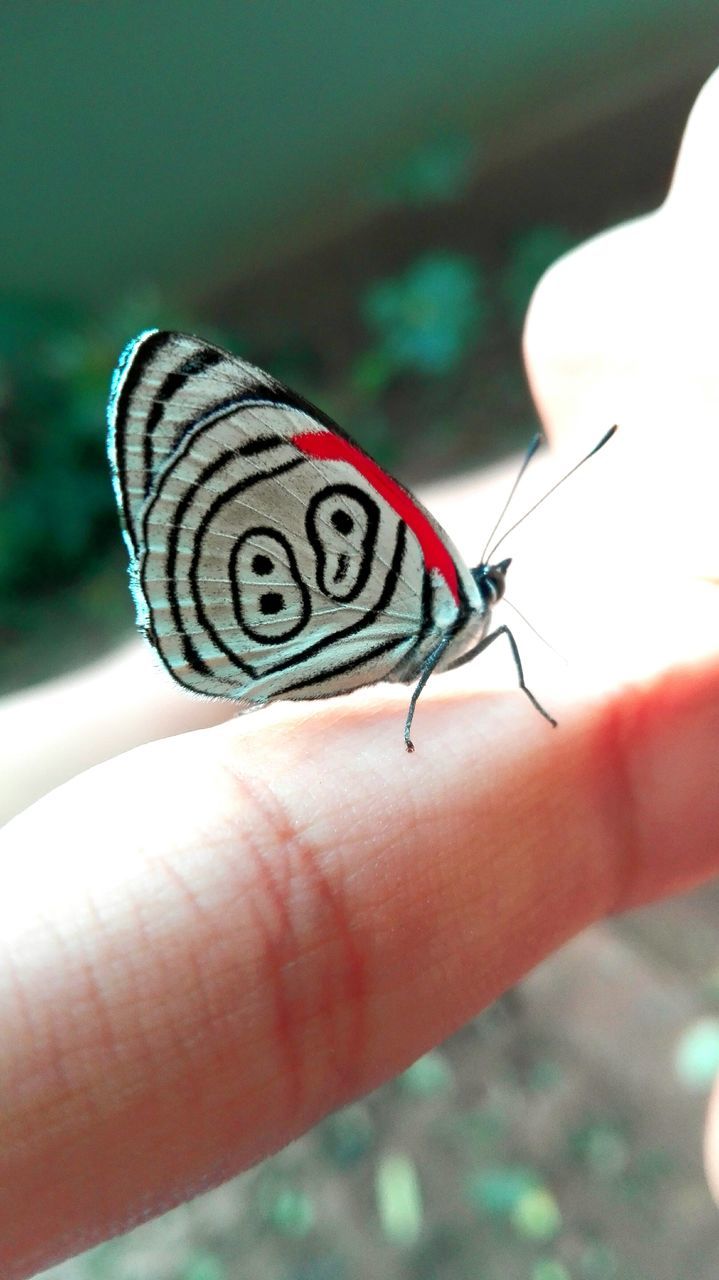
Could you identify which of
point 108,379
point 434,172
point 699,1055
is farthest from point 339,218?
point 699,1055

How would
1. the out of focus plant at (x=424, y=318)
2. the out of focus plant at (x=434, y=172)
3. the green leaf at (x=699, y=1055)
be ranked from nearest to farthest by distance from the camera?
the green leaf at (x=699, y=1055) < the out of focus plant at (x=424, y=318) < the out of focus plant at (x=434, y=172)

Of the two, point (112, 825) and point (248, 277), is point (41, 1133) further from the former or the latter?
point (248, 277)

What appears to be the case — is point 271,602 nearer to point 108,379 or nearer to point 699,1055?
point 699,1055

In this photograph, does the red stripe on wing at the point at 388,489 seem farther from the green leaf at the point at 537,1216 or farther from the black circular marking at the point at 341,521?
the green leaf at the point at 537,1216

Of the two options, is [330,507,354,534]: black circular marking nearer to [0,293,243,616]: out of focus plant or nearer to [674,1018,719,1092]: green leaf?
[674,1018,719,1092]: green leaf

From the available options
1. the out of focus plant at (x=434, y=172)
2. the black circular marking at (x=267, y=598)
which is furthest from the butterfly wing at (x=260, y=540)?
the out of focus plant at (x=434, y=172)

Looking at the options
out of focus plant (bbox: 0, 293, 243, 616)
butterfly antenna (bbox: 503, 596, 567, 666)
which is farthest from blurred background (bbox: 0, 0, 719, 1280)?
butterfly antenna (bbox: 503, 596, 567, 666)

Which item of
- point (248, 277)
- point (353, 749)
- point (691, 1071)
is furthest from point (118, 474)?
point (248, 277)
